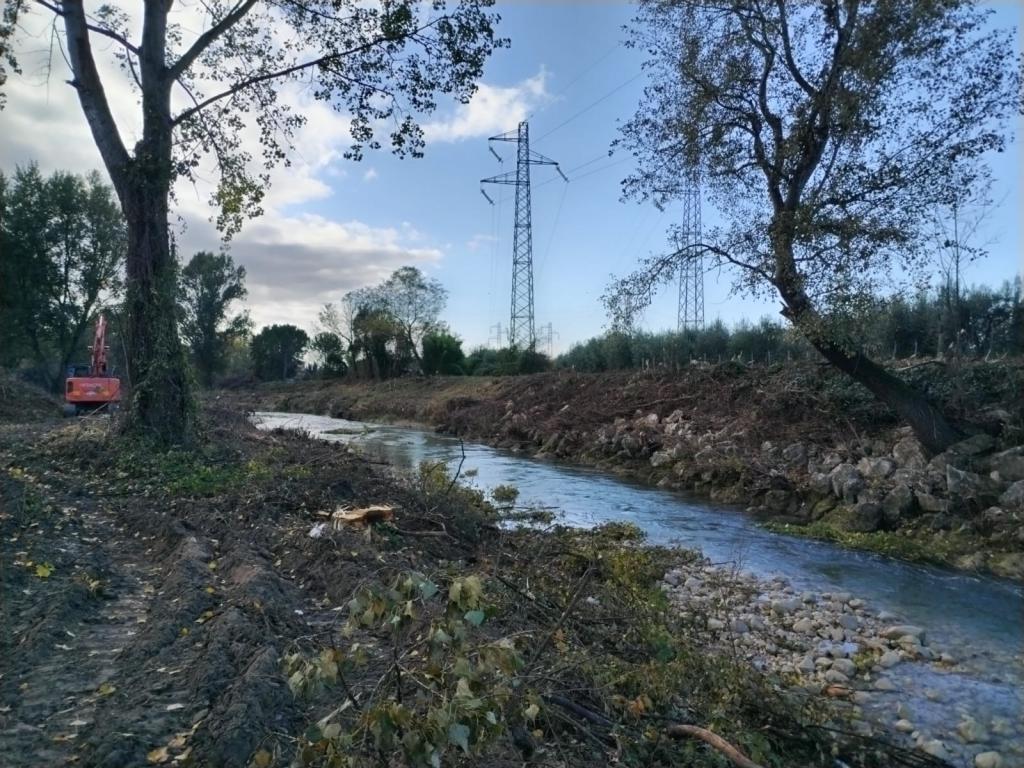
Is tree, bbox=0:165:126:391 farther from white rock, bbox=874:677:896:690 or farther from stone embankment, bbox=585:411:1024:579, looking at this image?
white rock, bbox=874:677:896:690

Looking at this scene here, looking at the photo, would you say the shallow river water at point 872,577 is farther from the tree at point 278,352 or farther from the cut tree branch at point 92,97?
the tree at point 278,352

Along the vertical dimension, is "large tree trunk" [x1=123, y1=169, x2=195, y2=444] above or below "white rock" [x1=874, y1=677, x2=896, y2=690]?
above

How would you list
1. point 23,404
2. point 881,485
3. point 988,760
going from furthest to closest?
point 23,404 < point 881,485 < point 988,760

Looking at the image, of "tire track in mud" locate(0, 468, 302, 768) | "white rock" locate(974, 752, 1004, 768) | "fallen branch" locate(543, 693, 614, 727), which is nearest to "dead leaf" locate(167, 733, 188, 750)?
"tire track in mud" locate(0, 468, 302, 768)

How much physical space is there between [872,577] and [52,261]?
3786 centimetres

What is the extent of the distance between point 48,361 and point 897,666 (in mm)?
42964

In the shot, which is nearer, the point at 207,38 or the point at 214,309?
the point at 207,38

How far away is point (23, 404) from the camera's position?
23812 millimetres

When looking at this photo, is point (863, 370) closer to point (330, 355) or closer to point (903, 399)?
point (903, 399)

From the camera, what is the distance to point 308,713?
12.2 ft

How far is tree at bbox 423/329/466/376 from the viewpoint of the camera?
51281 mm

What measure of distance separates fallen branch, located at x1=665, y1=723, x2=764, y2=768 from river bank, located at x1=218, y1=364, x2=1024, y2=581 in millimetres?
7792

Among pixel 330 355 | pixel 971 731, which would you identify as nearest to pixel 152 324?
pixel 971 731

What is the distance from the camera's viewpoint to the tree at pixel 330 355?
59.2 meters
